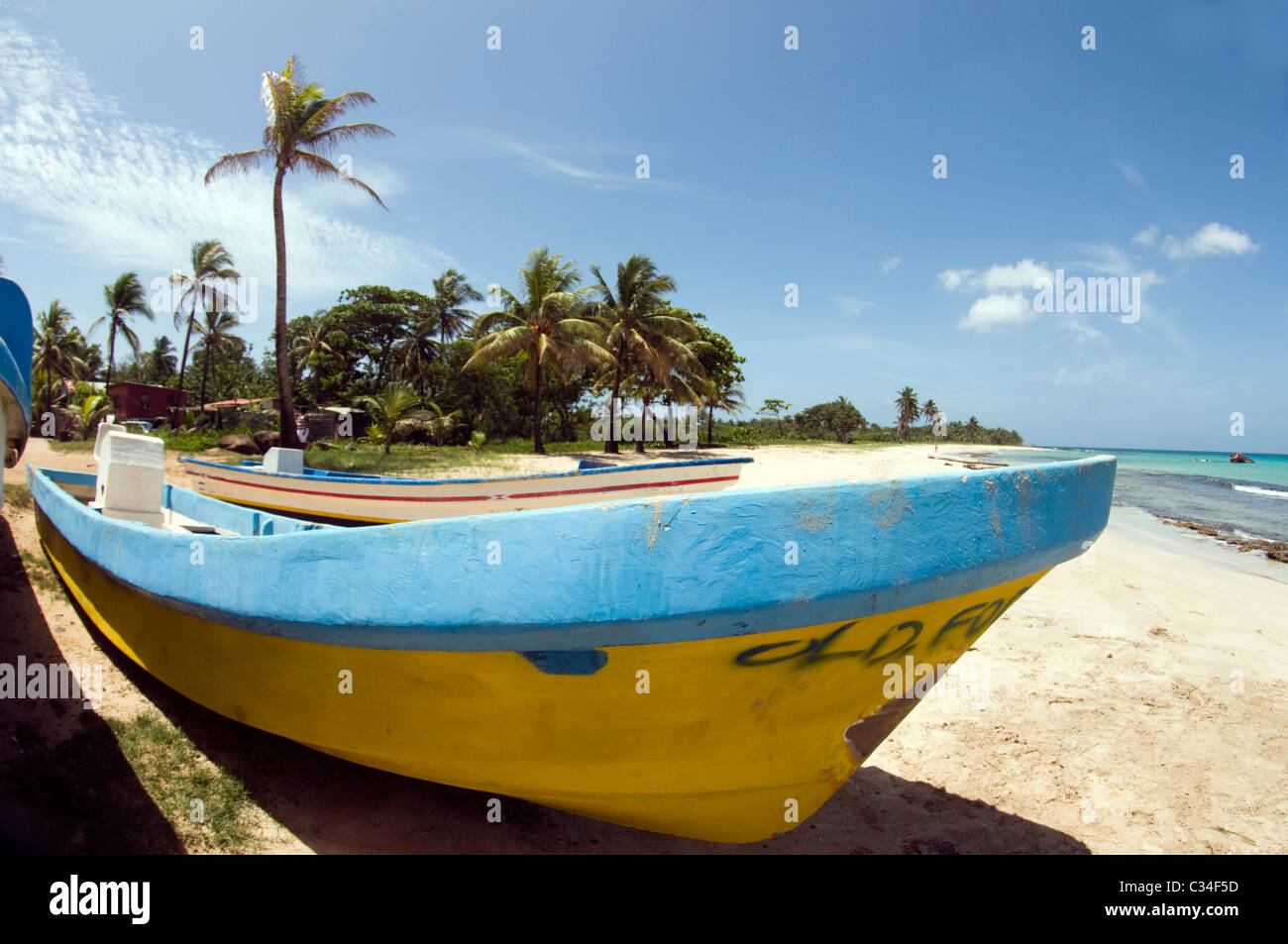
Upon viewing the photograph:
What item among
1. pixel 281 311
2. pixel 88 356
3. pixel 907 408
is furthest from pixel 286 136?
pixel 907 408

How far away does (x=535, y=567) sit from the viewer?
4.96 ft

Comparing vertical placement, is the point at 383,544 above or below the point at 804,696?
above

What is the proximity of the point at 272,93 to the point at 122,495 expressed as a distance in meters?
14.5

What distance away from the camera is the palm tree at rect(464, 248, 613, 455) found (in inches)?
862

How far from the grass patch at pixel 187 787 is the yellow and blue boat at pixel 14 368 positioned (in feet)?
4.84

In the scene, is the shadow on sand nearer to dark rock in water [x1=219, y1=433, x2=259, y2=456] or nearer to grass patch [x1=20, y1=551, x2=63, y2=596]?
grass patch [x1=20, y1=551, x2=63, y2=596]

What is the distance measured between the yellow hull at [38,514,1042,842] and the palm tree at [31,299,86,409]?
42.6 m

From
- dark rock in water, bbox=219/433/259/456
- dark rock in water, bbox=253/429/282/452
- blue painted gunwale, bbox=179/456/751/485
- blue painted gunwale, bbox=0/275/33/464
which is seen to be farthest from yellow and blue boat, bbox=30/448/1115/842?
dark rock in water, bbox=253/429/282/452

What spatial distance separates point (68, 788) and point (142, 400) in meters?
41.4

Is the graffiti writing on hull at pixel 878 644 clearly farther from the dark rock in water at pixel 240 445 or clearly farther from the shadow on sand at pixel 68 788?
the dark rock in water at pixel 240 445

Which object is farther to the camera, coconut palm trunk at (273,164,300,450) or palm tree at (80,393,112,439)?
palm tree at (80,393,112,439)

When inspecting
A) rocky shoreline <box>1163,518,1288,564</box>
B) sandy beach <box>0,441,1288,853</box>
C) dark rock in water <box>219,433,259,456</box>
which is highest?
dark rock in water <box>219,433,259,456</box>
